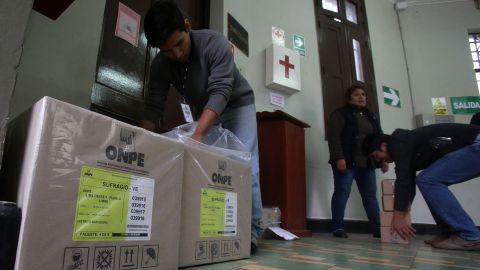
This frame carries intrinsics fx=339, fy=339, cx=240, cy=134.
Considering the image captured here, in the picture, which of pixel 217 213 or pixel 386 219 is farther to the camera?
pixel 386 219

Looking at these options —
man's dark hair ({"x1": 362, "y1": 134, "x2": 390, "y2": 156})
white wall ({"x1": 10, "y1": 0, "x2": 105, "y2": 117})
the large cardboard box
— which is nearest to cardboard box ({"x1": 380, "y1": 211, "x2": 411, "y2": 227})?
man's dark hair ({"x1": 362, "y1": 134, "x2": 390, "y2": 156})

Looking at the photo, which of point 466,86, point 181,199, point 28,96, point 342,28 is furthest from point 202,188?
point 466,86

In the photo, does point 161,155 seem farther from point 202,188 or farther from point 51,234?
point 51,234

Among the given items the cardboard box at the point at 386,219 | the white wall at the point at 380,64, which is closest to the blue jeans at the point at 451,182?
the cardboard box at the point at 386,219

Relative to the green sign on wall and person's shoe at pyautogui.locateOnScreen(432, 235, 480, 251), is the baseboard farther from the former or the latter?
the green sign on wall

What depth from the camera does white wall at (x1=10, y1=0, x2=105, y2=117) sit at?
1.25m

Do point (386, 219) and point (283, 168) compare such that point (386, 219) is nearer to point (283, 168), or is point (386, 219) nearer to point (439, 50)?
point (283, 168)

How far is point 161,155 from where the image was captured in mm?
831

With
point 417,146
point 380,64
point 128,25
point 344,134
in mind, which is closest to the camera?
point 128,25

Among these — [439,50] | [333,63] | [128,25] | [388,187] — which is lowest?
[388,187]

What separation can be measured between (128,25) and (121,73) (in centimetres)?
30

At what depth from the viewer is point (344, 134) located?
272 cm

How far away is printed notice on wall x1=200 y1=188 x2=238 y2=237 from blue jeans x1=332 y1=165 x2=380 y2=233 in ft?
5.57

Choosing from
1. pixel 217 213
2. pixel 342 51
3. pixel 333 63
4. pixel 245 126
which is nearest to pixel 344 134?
pixel 333 63
